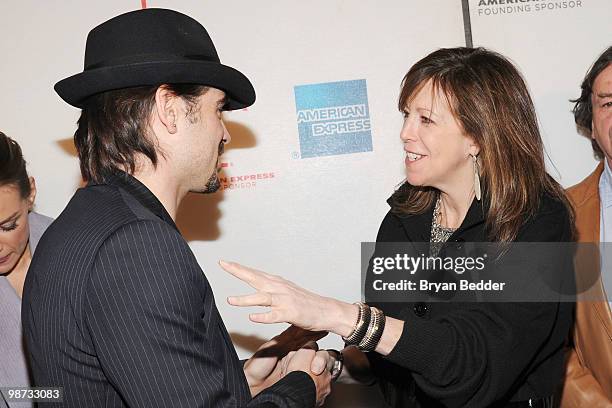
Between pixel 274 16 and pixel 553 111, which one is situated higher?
pixel 274 16

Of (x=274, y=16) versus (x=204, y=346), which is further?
(x=274, y=16)

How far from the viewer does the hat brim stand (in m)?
1.47

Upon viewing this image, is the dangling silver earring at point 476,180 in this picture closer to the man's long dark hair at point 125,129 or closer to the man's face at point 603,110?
the man's face at point 603,110

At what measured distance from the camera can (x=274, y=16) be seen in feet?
8.63

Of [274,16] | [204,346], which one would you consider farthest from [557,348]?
[274,16]

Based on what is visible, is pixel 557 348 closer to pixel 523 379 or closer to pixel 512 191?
pixel 523 379

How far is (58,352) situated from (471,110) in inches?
45.3

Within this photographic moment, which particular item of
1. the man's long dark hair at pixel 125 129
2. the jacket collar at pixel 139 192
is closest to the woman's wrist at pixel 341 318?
the jacket collar at pixel 139 192

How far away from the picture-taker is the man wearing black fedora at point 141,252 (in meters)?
1.25

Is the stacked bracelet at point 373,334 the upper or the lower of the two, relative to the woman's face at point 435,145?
lower

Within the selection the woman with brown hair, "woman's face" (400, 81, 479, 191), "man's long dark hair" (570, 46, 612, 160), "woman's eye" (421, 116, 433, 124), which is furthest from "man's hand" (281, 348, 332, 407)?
"man's long dark hair" (570, 46, 612, 160)

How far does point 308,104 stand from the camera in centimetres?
264

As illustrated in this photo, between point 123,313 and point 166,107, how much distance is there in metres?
0.47

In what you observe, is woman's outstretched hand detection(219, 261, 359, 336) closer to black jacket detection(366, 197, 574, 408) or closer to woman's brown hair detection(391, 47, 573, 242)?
black jacket detection(366, 197, 574, 408)
